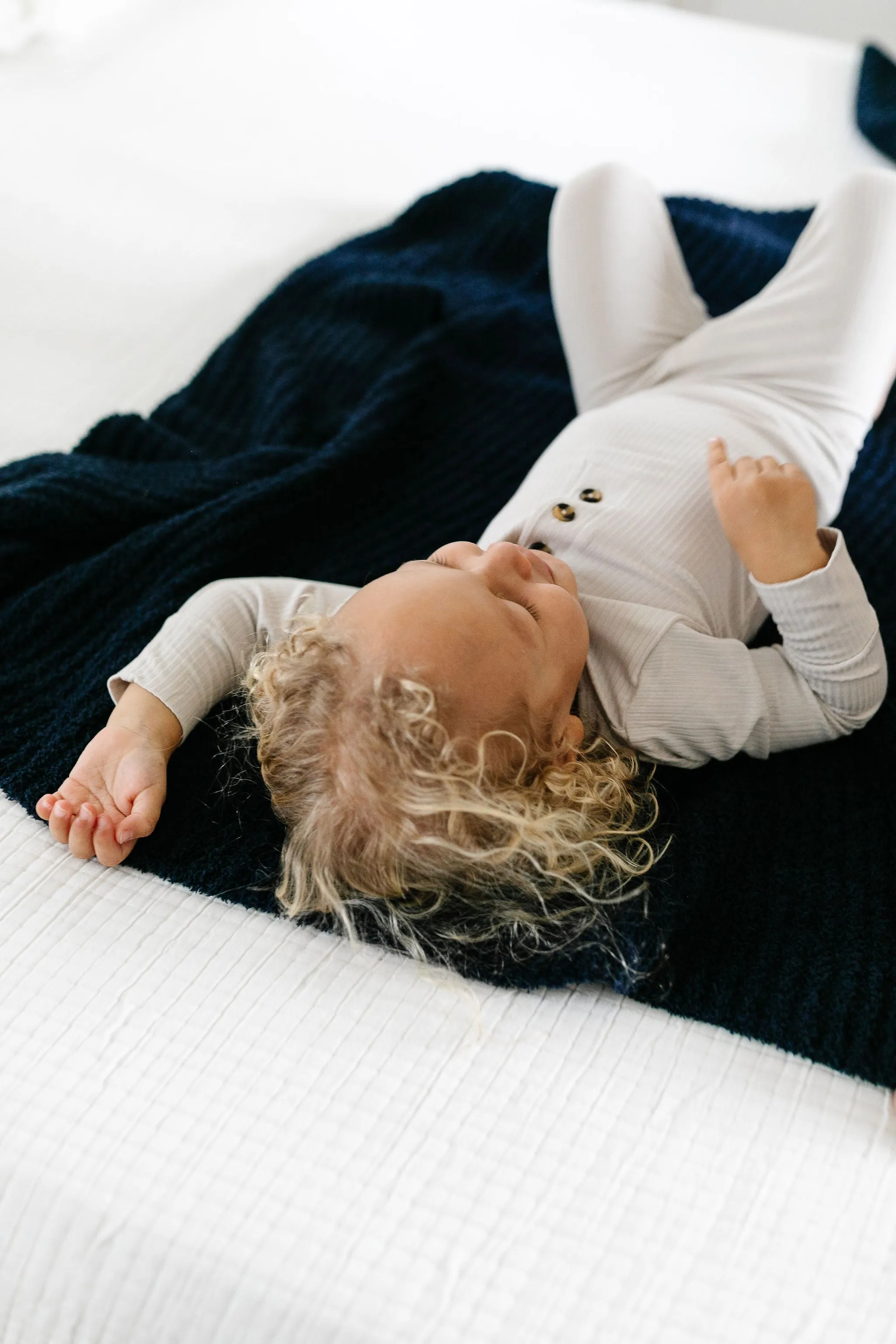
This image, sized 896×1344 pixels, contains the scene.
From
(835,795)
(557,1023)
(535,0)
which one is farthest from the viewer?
(535,0)

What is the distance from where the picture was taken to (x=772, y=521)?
2.84 ft

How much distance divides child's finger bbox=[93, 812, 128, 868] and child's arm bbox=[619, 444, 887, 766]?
0.36 meters

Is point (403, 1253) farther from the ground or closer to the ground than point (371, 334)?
closer to the ground

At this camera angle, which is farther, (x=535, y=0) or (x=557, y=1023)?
(x=535, y=0)

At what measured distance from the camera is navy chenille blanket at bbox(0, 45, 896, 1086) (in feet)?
2.30

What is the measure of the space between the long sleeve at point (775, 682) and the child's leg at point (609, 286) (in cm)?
40

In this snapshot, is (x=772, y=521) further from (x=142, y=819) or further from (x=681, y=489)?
(x=142, y=819)

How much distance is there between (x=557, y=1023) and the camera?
26.4 inches

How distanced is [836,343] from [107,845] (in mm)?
803

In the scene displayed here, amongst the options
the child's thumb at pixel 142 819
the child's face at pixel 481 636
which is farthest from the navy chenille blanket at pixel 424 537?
the child's face at pixel 481 636

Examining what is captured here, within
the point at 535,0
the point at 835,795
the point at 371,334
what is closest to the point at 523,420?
the point at 371,334

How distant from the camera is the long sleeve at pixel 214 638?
2.68ft

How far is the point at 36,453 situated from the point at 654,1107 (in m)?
0.81

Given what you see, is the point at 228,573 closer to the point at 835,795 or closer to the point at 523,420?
the point at 523,420
